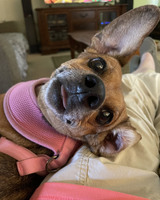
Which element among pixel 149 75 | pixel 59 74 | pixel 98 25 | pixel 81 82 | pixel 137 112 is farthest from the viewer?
pixel 98 25

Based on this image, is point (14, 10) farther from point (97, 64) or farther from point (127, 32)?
point (97, 64)

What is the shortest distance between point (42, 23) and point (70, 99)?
5.16 m

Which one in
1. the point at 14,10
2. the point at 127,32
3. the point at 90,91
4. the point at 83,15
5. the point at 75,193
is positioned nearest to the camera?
the point at 75,193

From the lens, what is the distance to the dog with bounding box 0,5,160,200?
3.05 feet

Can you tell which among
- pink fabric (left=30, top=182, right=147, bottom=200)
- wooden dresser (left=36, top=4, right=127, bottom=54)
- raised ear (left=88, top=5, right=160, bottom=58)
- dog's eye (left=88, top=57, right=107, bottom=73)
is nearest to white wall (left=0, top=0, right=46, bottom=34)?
wooden dresser (left=36, top=4, right=127, bottom=54)

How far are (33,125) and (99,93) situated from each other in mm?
452

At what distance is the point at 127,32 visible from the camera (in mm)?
1236

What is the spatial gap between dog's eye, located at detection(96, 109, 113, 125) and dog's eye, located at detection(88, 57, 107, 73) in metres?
0.26

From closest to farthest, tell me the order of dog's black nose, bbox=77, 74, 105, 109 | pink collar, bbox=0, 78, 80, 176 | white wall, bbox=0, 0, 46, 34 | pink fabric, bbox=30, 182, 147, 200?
pink fabric, bbox=30, 182, 147, 200, dog's black nose, bbox=77, 74, 105, 109, pink collar, bbox=0, 78, 80, 176, white wall, bbox=0, 0, 46, 34

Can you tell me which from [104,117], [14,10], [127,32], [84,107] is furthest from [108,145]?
[14,10]

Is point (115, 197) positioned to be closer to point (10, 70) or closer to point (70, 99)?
point (70, 99)

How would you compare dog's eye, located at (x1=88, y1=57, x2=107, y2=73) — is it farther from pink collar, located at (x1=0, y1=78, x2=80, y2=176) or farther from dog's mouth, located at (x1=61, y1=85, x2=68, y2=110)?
pink collar, located at (x1=0, y1=78, x2=80, y2=176)

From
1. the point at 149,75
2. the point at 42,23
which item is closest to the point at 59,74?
the point at 149,75

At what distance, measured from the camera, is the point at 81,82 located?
0.91 metres
